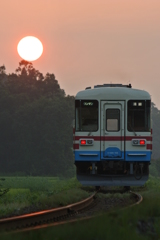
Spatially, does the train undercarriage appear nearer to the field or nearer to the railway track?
the railway track

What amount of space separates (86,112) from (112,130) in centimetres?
111

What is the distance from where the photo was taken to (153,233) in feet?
30.5

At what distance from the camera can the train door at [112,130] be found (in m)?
20.7

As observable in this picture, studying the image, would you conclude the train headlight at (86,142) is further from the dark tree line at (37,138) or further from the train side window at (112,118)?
the dark tree line at (37,138)

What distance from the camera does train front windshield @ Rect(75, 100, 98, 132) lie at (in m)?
20.8

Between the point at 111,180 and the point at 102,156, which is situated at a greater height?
the point at 102,156

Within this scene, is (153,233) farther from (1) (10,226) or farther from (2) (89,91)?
(2) (89,91)

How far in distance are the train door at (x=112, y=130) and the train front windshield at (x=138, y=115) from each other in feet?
0.94

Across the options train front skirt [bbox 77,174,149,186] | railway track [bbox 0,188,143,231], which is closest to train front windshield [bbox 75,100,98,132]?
train front skirt [bbox 77,174,149,186]

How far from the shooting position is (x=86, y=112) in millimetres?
20859

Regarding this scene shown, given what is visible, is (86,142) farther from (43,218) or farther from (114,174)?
(43,218)

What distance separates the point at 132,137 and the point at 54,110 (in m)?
62.2

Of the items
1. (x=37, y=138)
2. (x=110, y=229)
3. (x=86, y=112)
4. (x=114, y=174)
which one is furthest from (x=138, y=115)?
(x=37, y=138)

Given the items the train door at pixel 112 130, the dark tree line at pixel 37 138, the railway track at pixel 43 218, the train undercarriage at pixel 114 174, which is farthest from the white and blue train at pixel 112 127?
the dark tree line at pixel 37 138
